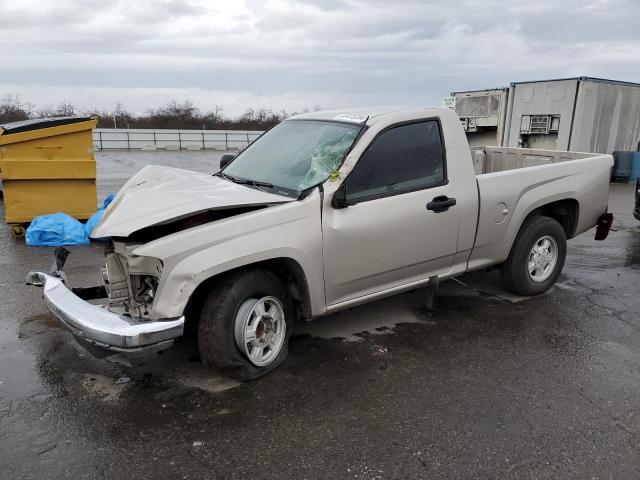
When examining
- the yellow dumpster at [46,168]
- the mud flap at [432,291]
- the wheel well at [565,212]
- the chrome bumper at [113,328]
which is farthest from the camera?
the yellow dumpster at [46,168]

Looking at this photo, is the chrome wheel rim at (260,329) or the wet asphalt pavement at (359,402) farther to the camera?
the chrome wheel rim at (260,329)

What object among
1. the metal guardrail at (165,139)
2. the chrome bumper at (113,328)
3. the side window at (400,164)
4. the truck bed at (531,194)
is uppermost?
the side window at (400,164)

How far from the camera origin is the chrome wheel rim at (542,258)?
525 cm

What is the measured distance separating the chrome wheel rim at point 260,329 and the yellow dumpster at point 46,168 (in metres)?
5.64

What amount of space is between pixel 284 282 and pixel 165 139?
2892 centimetres

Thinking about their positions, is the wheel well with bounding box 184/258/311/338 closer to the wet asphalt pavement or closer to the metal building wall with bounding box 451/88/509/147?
the wet asphalt pavement

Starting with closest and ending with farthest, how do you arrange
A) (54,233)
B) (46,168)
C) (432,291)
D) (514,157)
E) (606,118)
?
(432,291)
(514,157)
(54,233)
(46,168)
(606,118)

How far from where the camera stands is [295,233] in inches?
141

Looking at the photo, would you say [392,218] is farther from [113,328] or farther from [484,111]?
[484,111]

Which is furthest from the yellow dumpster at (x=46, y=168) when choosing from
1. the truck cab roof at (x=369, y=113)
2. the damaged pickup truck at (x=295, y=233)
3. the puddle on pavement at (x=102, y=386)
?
the puddle on pavement at (x=102, y=386)

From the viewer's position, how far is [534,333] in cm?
452

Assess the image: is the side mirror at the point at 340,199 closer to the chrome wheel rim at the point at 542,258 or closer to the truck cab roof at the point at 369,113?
the truck cab roof at the point at 369,113

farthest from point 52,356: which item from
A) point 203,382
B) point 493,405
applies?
point 493,405

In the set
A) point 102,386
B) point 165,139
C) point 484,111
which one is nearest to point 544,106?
point 484,111
